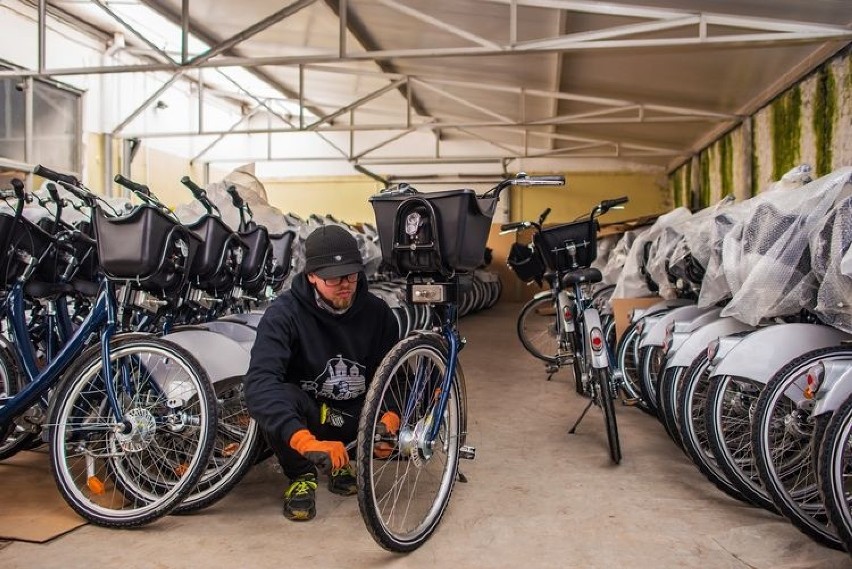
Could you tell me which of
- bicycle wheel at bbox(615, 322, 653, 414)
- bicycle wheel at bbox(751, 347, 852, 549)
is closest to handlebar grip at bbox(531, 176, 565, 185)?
bicycle wheel at bbox(751, 347, 852, 549)

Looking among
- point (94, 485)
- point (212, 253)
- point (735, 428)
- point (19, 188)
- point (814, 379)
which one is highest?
point (19, 188)

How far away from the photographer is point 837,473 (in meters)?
1.69

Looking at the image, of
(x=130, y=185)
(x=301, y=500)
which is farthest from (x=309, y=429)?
(x=130, y=185)

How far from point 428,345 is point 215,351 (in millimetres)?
821

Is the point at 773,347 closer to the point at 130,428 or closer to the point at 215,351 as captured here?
the point at 215,351

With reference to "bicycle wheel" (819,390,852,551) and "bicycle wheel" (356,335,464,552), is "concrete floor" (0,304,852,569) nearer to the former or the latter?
"bicycle wheel" (356,335,464,552)

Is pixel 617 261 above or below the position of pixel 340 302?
above

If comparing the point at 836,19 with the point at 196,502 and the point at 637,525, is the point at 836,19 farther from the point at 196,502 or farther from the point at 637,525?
the point at 196,502

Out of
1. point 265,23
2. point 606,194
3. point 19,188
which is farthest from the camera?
point 606,194

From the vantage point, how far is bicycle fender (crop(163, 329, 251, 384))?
2381 millimetres

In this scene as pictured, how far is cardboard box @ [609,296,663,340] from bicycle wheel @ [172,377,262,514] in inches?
94.8

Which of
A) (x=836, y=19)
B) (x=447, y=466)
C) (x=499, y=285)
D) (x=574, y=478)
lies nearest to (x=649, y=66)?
(x=836, y=19)

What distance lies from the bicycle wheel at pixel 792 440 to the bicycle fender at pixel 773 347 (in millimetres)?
92

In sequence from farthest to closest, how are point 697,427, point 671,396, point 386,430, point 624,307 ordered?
point 624,307, point 671,396, point 697,427, point 386,430
